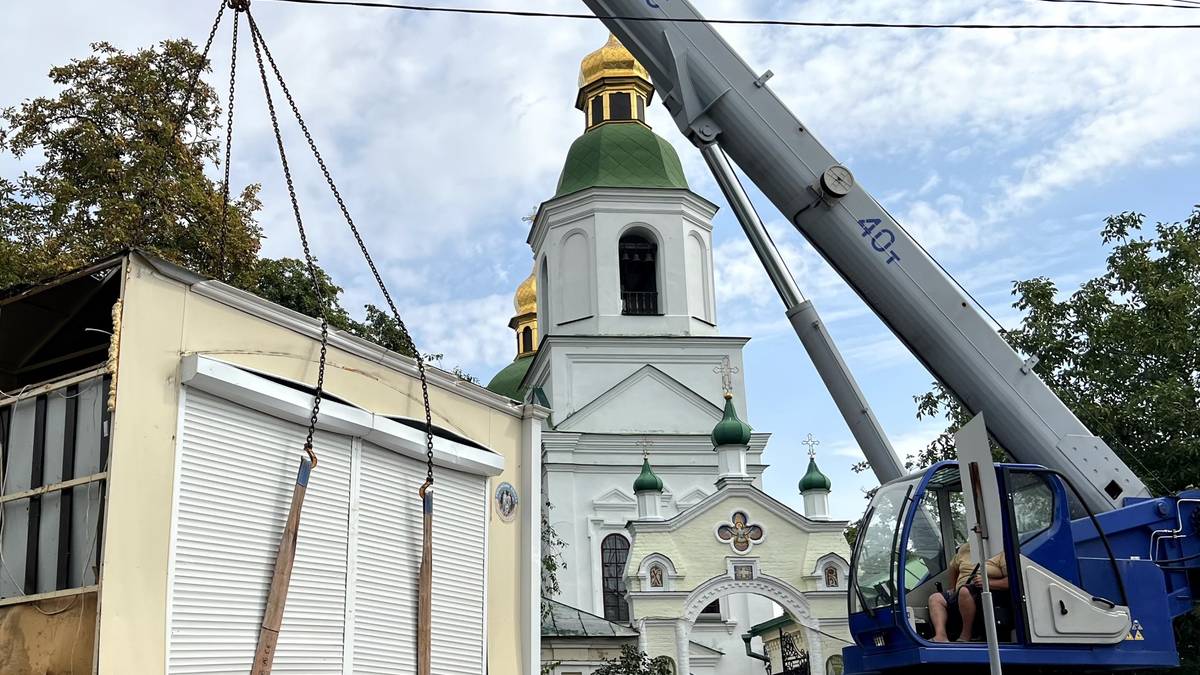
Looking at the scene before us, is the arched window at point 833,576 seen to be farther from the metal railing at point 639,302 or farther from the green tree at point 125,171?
the green tree at point 125,171

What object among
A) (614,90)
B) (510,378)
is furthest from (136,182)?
(510,378)

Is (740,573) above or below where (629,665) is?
above

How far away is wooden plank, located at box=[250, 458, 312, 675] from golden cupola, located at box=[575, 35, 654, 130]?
35.4m

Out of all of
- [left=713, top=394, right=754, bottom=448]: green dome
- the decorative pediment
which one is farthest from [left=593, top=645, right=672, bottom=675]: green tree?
the decorative pediment

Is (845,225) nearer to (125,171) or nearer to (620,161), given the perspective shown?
(125,171)

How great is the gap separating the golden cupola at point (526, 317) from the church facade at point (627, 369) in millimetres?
15435

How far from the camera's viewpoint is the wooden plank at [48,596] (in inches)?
317

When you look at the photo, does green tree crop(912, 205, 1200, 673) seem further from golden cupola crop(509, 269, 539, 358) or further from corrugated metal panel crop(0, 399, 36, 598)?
golden cupola crop(509, 269, 539, 358)

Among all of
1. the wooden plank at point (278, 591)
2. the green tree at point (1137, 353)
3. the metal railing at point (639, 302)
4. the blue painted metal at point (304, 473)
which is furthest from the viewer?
the metal railing at point (639, 302)

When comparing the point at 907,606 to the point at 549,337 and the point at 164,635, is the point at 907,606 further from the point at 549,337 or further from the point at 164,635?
the point at 549,337

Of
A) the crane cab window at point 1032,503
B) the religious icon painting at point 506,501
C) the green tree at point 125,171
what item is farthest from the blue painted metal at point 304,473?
the green tree at point 125,171

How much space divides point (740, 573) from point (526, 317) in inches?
1176

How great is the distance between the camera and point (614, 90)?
43844 millimetres

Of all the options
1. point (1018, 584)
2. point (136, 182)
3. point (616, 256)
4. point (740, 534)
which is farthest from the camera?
point (616, 256)
